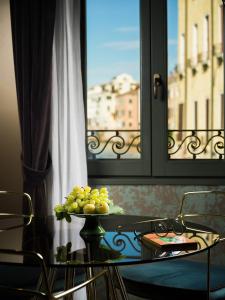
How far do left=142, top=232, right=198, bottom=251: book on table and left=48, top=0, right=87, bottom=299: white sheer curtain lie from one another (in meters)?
1.24

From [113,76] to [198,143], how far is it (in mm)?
746

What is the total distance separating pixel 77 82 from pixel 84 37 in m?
0.36

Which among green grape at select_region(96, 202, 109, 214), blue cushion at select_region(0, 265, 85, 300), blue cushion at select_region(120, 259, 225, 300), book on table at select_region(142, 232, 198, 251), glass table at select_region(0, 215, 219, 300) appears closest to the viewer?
glass table at select_region(0, 215, 219, 300)

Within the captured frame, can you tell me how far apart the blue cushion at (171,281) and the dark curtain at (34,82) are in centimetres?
98

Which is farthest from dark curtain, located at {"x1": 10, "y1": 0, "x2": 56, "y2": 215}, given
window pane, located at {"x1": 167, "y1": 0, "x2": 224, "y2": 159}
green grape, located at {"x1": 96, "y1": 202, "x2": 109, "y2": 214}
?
green grape, located at {"x1": 96, "y1": 202, "x2": 109, "y2": 214}

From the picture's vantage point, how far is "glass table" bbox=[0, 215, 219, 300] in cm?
199

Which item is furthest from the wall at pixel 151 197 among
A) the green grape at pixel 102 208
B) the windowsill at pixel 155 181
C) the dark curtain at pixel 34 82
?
the green grape at pixel 102 208

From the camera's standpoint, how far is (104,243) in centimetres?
223

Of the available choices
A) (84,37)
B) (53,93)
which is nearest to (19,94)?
(53,93)

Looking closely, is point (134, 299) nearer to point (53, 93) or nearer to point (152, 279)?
point (152, 279)

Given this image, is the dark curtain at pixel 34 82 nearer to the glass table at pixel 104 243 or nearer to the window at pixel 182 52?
the glass table at pixel 104 243

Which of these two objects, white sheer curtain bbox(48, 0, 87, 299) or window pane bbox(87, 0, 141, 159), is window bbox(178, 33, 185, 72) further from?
white sheer curtain bbox(48, 0, 87, 299)

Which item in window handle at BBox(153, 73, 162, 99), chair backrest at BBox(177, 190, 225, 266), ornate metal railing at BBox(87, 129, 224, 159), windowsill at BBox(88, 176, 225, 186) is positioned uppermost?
window handle at BBox(153, 73, 162, 99)

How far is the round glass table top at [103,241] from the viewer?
2.01m
